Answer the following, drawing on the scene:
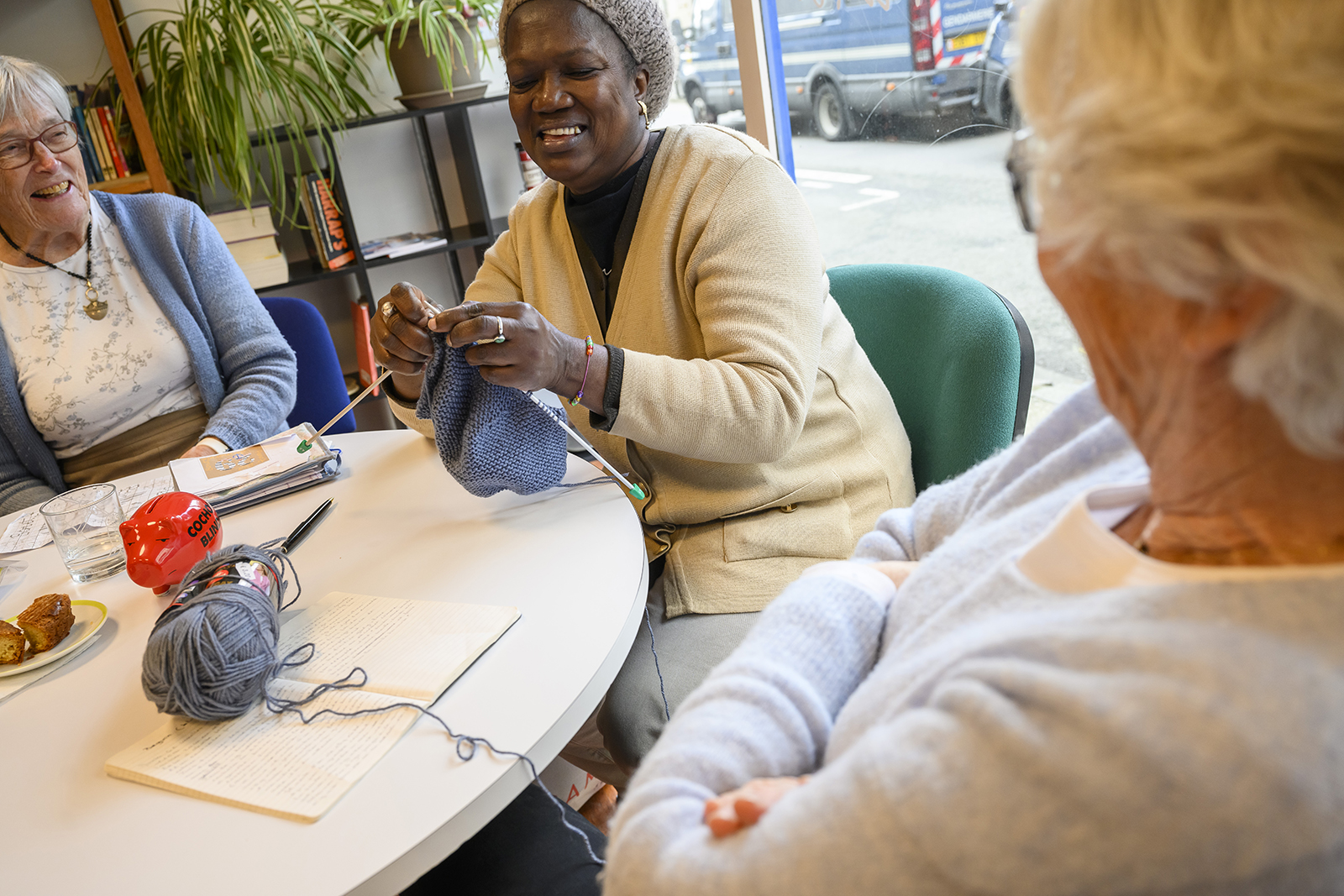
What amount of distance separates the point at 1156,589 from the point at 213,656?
0.81 meters

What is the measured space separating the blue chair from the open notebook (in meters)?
1.18

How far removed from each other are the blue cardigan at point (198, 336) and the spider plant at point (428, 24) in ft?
2.96

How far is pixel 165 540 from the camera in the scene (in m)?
1.15

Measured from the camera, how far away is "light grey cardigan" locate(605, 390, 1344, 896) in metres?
0.46

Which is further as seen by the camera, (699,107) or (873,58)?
(699,107)

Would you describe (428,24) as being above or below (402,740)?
above

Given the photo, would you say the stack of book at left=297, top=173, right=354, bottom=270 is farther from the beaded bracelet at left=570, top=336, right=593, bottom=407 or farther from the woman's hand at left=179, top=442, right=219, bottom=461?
the beaded bracelet at left=570, top=336, right=593, bottom=407

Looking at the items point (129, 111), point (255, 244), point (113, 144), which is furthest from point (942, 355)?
point (113, 144)

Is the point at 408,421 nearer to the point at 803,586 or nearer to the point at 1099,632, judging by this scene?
the point at 803,586

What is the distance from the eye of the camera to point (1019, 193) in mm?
697

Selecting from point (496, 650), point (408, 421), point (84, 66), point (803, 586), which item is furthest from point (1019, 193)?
point (84, 66)

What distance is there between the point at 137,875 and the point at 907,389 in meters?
1.24

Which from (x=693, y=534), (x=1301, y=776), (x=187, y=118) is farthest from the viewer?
(x=187, y=118)

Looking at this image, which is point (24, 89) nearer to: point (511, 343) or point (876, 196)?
point (511, 343)
